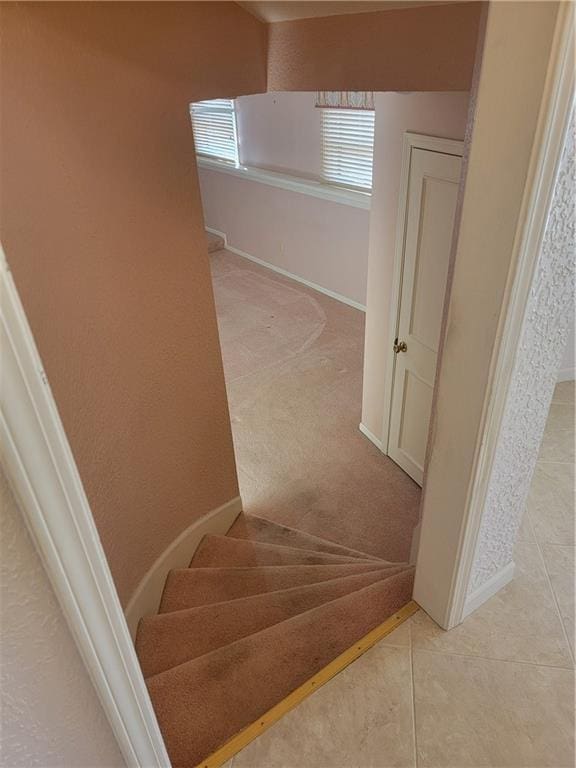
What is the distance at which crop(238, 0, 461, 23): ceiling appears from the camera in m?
1.61

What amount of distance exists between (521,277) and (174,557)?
202 cm

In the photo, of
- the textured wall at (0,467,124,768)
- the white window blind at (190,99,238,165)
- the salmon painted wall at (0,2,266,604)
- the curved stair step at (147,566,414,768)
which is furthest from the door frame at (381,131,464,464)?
the white window blind at (190,99,238,165)

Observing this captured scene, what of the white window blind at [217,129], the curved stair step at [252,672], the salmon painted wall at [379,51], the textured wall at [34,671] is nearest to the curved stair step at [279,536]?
the curved stair step at [252,672]

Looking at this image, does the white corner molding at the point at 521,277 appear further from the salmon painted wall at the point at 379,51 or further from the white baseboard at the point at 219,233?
the white baseboard at the point at 219,233

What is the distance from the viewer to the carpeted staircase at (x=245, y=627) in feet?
5.08

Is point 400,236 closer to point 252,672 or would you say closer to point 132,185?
point 132,185

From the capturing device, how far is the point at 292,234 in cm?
580

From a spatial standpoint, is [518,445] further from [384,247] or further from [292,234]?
[292,234]

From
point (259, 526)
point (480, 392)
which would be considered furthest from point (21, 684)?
point (259, 526)

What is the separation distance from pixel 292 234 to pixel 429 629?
4854 millimetres

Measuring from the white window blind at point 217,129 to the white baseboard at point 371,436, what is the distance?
419cm

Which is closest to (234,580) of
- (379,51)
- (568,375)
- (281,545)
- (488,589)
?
(281,545)

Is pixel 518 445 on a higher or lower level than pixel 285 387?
higher

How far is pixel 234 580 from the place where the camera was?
2.36 meters
